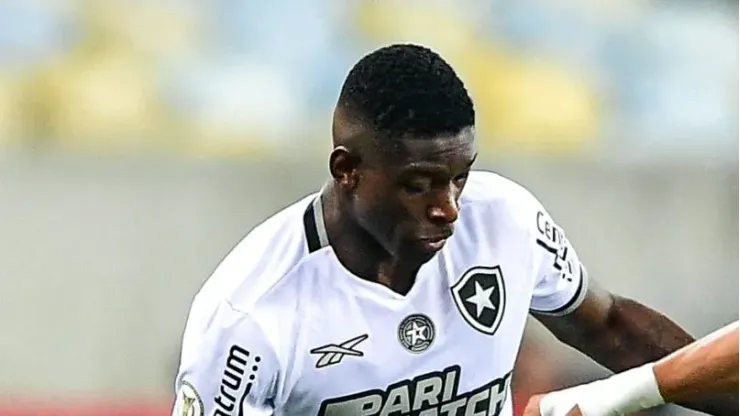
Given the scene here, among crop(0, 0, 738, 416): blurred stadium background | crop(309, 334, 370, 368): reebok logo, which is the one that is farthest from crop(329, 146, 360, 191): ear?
crop(0, 0, 738, 416): blurred stadium background

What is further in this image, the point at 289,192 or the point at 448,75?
the point at 289,192

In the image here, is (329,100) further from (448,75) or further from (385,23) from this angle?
(448,75)

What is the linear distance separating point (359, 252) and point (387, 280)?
0.03 metres

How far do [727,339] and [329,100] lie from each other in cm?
121

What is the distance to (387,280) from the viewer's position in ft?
3.02

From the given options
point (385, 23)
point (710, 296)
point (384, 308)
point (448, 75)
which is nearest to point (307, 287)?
point (384, 308)

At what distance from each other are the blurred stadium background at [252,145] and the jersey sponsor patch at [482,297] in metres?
0.92

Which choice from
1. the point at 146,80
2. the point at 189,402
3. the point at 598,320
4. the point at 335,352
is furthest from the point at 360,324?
the point at 146,80

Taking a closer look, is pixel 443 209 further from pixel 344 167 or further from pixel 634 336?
pixel 634 336

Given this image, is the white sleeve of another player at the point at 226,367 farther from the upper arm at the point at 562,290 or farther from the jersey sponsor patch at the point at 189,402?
the upper arm at the point at 562,290

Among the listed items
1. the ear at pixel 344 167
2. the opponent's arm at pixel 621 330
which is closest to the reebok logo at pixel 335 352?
the ear at pixel 344 167

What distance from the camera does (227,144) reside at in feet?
6.47

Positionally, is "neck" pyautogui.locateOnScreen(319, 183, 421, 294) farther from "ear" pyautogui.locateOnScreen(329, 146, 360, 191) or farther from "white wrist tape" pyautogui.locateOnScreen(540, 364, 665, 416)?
"white wrist tape" pyautogui.locateOnScreen(540, 364, 665, 416)

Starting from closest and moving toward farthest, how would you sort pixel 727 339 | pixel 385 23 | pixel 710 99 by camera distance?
pixel 727 339 < pixel 385 23 < pixel 710 99
